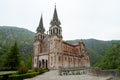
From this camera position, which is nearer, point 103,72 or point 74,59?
point 103,72

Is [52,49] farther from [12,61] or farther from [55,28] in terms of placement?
[12,61]

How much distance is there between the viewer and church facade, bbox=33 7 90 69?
167ft

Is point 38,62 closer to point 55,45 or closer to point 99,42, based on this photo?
point 55,45

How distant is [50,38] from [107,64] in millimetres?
21485

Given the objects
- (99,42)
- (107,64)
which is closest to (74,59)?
(107,64)

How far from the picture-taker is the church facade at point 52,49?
167ft

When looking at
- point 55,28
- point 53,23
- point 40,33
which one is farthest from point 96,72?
point 40,33

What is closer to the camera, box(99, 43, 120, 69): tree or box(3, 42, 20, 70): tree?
box(3, 42, 20, 70): tree

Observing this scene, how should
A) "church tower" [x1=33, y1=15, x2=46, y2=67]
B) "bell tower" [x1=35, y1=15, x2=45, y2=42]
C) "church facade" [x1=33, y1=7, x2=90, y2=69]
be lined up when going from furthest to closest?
"bell tower" [x1=35, y1=15, x2=45, y2=42], "church tower" [x1=33, y1=15, x2=46, y2=67], "church facade" [x1=33, y1=7, x2=90, y2=69]

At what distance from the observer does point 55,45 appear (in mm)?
50906

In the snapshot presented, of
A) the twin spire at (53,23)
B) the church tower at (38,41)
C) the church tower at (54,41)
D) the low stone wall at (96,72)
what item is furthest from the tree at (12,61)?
the low stone wall at (96,72)

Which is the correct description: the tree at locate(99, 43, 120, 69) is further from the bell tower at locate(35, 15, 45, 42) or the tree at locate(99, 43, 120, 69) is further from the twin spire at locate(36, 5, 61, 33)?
the bell tower at locate(35, 15, 45, 42)

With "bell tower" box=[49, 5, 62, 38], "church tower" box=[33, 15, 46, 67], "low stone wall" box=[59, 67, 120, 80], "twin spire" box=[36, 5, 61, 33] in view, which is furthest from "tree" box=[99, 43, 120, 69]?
"church tower" box=[33, 15, 46, 67]

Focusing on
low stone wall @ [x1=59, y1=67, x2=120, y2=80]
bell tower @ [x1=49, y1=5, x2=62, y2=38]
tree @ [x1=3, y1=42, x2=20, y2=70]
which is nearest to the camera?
low stone wall @ [x1=59, y1=67, x2=120, y2=80]
